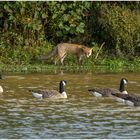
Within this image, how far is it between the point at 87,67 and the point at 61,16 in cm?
270

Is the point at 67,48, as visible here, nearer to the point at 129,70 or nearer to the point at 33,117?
the point at 129,70

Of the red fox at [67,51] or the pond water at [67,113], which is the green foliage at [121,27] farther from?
the pond water at [67,113]

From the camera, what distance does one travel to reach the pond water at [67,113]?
14.6 meters

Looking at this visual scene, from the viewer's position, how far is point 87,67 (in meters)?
26.5

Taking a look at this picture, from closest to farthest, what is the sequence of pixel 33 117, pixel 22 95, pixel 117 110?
1. pixel 33 117
2. pixel 117 110
3. pixel 22 95

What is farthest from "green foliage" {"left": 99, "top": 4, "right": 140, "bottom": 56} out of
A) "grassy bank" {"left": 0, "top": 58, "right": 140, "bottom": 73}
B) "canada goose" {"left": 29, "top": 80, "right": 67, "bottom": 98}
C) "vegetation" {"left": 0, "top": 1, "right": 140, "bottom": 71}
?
"canada goose" {"left": 29, "top": 80, "right": 67, "bottom": 98}

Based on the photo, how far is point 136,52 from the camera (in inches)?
1112

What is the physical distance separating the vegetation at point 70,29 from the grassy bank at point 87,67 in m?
0.05

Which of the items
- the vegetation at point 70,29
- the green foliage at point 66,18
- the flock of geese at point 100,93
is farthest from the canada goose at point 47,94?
the green foliage at point 66,18

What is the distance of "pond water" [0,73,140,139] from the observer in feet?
47.9

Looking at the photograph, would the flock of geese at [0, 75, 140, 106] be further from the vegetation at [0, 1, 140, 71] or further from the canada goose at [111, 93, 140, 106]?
the vegetation at [0, 1, 140, 71]

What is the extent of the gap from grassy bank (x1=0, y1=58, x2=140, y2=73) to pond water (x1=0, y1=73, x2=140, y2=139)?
2.34m

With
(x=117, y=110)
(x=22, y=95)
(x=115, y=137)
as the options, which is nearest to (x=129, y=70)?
(x=22, y=95)

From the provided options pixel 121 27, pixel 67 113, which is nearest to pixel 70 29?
pixel 121 27
